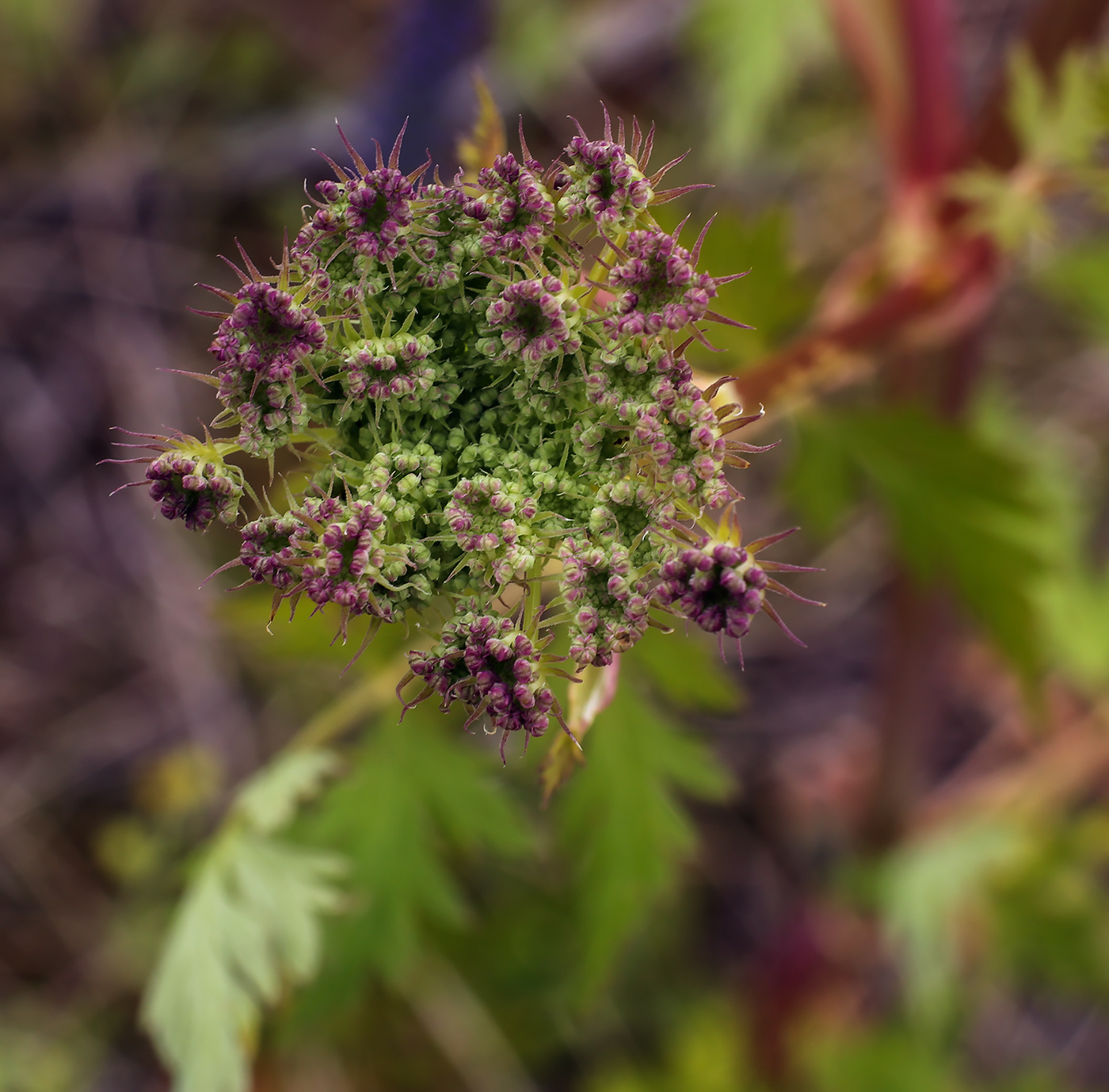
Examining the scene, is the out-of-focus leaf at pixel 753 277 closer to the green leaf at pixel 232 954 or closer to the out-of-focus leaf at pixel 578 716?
the out-of-focus leaf at pixel 578 716

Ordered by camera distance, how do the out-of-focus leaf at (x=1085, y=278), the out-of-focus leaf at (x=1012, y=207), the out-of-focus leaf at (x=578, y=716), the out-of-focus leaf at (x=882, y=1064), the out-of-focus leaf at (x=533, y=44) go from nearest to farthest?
1. the out-of-focus leaf at (x=578, y=716)
2. the out-of-focus leaf at (x=1012, y=207)
3. the out-of-focus leaf at (x=1085, y=278)
4. the out-of-focus leaf at (x=882, y=1064)
5. the out-of-focus leaf at (x=533, y=44)

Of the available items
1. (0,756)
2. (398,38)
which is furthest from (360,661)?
(0,756)

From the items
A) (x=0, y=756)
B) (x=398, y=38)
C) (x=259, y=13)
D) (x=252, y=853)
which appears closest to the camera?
(x=252, y=853)

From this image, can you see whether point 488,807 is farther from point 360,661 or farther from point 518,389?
point 518,389

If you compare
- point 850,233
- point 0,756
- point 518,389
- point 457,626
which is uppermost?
point 0,756

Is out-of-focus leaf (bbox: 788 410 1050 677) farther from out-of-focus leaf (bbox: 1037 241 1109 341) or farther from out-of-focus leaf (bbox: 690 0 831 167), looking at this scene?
out-of-focus leaf (bbox: 690 0 831 167)

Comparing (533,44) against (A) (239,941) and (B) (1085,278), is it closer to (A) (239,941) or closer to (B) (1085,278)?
(B) (1085,278)

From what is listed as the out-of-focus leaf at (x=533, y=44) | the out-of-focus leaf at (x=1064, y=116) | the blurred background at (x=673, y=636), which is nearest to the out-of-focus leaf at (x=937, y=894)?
the blurred background at (x=673, y=636)
